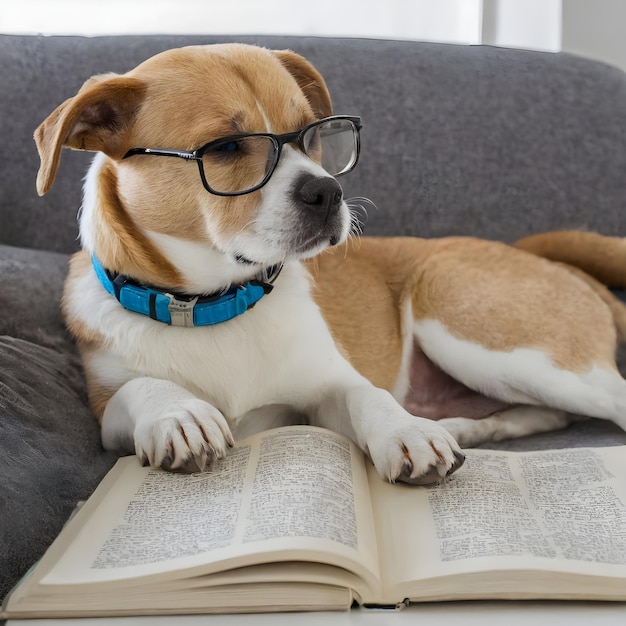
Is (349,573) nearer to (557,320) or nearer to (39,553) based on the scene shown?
(39,553)

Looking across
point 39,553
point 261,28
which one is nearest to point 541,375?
Answer: point 39,553

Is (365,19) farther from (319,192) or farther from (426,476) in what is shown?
(426,476)

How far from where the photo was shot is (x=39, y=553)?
0.92 m

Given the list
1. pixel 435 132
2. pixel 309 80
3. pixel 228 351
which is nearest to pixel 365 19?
pixel 435 132

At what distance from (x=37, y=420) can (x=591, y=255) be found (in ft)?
4.00

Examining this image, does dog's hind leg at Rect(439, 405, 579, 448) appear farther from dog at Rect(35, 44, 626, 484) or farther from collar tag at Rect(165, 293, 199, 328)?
collar tag at Rect(165, 293, 199, 328)

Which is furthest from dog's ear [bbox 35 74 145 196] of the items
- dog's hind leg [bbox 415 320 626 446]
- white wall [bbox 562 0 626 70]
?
white wall [bbox 562 0 626 70]

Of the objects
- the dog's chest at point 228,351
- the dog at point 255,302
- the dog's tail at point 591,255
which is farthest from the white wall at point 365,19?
the dog's chest at point 228,351

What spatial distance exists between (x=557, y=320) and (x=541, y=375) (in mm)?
129

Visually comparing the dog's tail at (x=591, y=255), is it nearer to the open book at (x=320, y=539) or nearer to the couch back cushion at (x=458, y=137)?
the couch back cushion at (x=458, y=137)

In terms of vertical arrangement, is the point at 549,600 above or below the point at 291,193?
below

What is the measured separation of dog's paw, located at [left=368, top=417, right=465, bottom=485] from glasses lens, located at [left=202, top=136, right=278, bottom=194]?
0.43 m

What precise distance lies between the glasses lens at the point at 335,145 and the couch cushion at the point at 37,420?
58cm

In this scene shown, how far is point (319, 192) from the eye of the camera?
1.16 meters
